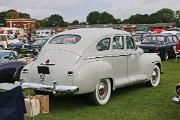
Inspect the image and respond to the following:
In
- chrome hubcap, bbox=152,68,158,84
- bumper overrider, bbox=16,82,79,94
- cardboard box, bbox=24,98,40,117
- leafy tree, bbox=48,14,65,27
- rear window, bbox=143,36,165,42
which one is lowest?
cardboard box, bbox=24,98,40,117

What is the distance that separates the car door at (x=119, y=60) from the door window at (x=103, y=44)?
0.19 meters

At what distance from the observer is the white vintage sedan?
9.20 m

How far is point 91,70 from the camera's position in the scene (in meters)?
9.38

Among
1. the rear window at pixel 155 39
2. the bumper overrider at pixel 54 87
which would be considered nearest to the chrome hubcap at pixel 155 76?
the bumper overrider at pixel 54 87

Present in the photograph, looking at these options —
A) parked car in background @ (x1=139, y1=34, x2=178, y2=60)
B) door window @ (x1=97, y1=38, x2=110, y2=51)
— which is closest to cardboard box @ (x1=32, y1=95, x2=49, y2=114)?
door window @ (x1=97, y1=38, x2=110, y2=51)

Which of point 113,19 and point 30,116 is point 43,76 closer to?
point 30,116

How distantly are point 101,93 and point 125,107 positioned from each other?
694mm

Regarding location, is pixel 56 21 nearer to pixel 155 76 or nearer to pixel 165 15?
pixel 165 15

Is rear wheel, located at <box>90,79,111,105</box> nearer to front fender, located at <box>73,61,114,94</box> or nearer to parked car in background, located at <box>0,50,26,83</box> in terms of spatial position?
front fender, located at <box>73,61,114,94</box>

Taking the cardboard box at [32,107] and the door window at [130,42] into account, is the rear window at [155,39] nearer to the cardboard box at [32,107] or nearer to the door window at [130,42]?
the door window at [130,42]

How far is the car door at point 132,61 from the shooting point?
11.2m

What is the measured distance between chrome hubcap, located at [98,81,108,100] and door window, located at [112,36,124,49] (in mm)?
1136

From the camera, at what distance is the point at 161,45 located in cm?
2283

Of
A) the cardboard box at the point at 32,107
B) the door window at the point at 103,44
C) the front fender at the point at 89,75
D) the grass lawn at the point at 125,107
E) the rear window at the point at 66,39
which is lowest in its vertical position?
the grass lawn at the point at 125,107
